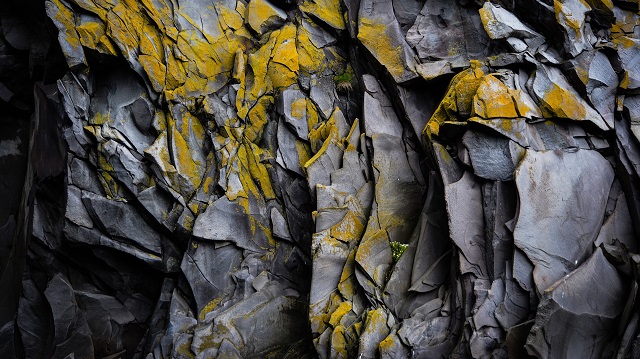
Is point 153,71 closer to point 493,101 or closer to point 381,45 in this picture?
point 381,45

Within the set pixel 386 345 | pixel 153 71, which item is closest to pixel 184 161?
pixel 153 71

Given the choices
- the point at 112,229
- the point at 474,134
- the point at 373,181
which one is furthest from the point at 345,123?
the point at 112,229

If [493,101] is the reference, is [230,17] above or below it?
above

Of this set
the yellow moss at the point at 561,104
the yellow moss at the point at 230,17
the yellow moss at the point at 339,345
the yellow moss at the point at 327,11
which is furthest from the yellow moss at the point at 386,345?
the yellow moss at the point at 230,17

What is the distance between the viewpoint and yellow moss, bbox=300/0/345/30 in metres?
16.3

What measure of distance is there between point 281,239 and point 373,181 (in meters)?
3.06

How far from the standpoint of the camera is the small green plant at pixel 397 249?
11914 millimetres

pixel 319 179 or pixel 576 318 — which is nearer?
pixel 576 318

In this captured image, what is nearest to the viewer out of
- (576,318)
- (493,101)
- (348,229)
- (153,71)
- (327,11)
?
(576,318)

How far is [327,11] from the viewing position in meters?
16.5

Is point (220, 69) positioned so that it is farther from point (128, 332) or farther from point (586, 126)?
point (586, 126)

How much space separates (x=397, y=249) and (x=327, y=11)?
7.96m

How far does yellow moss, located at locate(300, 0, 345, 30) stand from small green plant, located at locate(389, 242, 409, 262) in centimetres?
719

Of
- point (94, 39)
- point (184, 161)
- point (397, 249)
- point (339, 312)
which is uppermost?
point (94, 39)
